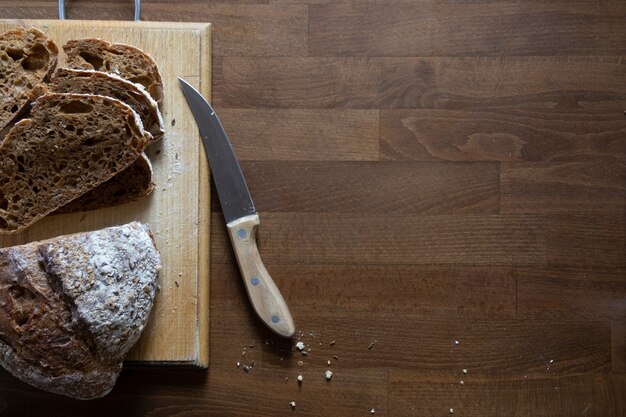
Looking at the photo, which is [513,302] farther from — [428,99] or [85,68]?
[85,68]

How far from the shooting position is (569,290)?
4.68 ft

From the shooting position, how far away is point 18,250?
1.21 m

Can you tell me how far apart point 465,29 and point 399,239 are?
54 cm

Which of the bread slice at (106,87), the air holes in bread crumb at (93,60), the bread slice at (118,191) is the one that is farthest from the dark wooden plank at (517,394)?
the air holes in bread crumb at (93,60)

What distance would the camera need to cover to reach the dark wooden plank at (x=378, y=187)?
1411 mm

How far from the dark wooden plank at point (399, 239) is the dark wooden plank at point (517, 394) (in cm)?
29

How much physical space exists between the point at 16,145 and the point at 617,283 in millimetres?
1427

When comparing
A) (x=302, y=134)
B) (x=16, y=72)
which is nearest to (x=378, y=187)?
(x=302, y=134)

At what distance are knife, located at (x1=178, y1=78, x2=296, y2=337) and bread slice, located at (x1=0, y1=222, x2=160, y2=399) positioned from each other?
23cm

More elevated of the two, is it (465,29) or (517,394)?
(465,29)

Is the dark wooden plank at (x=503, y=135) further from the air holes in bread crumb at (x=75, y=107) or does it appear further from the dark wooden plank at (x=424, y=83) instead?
the air holes in bread crumb at (x=75, y=107)

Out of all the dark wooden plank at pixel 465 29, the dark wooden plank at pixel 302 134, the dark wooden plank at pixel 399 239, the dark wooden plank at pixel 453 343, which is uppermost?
the dark wooden plank at pixel 465 29

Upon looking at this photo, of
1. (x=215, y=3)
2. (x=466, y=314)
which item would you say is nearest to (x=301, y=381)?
(x=466, y=314)

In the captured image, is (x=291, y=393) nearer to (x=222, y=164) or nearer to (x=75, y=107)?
(x=222, y=164)
